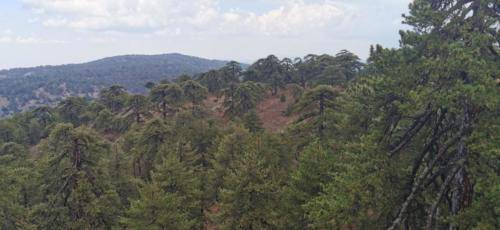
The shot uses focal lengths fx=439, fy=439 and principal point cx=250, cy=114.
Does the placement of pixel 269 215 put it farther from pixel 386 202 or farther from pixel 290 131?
pixel 290 131

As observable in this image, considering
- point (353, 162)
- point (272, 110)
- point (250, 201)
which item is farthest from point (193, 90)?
point (353, 162)

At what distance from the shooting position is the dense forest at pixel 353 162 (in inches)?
521

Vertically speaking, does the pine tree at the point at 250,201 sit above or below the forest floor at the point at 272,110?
above

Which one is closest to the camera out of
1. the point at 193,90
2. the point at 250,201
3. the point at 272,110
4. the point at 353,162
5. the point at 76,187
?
the point at 353,162

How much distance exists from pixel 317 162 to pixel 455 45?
10521 millimetres

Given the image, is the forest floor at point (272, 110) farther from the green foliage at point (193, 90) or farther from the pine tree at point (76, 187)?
the pine tree at point (76, 187)

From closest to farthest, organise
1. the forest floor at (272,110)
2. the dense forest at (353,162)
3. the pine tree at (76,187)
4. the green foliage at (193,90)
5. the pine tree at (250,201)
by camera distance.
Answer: the dense forest at (353,162), the pine tree at (250,201), the pine tree at (76,187), the green foliage at (193,90), the forest floor at (272,110)

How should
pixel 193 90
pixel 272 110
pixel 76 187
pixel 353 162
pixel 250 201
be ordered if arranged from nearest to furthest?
pixel 353 162 → pixel 250 201 → pixel 76 187 → pixel 193 90 → pixel 272 110

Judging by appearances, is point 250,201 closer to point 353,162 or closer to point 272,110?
point 353,162

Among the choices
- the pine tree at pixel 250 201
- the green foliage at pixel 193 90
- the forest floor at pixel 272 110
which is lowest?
the forest floor at pixel 272 110

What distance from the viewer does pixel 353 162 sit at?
16.4 meters

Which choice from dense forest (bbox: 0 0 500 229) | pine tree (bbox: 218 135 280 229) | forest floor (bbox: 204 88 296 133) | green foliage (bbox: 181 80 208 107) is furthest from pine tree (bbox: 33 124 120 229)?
forest floor (bbox: 204 88 296 133)

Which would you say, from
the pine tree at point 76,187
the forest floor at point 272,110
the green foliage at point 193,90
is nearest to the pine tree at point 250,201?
the pine tree at point 76,187

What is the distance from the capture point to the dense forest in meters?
13.2
